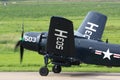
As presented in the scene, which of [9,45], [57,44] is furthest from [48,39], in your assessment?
[9,45]

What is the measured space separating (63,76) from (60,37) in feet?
5.26

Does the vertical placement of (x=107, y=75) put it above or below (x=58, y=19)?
below

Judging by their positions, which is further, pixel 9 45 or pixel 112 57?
pixel 9 45

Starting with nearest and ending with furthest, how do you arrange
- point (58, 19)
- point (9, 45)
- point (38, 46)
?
point (58, 19) → point (38, 46) → point (9, 45)

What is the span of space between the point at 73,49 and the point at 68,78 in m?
Answer: 1.28

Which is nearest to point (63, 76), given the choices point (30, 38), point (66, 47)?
point (66, 47)

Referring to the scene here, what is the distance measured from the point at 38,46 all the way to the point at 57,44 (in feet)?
4.32

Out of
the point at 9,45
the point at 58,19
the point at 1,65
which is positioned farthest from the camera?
the point at 9,45

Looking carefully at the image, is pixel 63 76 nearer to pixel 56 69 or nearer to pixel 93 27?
pixel 56 69

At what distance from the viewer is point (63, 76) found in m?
21.6

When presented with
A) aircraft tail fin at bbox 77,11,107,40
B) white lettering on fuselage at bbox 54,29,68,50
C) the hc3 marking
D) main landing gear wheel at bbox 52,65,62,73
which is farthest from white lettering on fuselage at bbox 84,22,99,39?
white lettering on fuselage at bbox 54,29,68,50

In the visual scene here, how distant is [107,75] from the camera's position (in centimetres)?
2178

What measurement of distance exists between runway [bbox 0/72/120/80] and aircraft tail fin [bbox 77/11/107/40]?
2.56 metres

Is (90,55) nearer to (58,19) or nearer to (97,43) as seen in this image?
(97,43)
